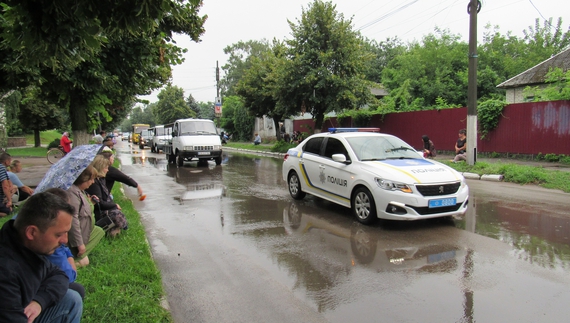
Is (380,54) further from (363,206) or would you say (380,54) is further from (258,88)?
(363,206)

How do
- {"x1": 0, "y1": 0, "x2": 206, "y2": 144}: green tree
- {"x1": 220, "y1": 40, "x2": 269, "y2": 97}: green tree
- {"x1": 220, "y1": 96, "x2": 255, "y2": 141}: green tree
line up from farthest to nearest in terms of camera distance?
1. {"x1": 220, "y1": 40, "x2": 269, "y2": 97}: green tree
2. {"x1": 220, "y1": 96, "x2": 255, "y2": 141}: green tree
3. {"x1": 0, "y1": 0, "x2": 206, "y2": 144}: green tree

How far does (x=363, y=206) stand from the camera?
7.11m

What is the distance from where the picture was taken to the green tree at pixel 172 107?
72.5m

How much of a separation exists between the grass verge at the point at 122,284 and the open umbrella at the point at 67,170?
1068 millimetres

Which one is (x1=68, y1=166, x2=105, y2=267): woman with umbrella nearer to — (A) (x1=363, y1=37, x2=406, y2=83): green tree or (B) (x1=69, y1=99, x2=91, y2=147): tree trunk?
(B) (x1=69, y1=99, x2=91, y2=147): tree trunk

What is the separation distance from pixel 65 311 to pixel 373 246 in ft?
13.8

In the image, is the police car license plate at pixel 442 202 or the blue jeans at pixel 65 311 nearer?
the blue jeans at pixel 65 311

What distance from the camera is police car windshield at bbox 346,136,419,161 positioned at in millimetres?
7668

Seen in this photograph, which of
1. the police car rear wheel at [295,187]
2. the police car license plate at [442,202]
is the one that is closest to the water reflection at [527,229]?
the police car license plate at [442,202]

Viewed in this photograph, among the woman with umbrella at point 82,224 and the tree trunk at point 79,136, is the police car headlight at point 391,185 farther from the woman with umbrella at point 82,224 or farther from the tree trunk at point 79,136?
the tree trunk at point 79,136

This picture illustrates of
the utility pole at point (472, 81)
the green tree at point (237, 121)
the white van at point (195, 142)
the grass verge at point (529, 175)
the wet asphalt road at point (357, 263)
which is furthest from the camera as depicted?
the green tree at point (237, 121)

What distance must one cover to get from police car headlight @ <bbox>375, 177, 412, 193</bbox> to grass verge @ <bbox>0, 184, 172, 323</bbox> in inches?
150

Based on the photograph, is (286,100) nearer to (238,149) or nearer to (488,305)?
(238,149)

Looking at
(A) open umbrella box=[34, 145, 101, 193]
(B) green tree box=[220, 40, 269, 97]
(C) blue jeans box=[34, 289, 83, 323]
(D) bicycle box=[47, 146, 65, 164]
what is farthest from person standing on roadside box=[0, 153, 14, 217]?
(B) green tree box=[220, 40, 269, 97]
